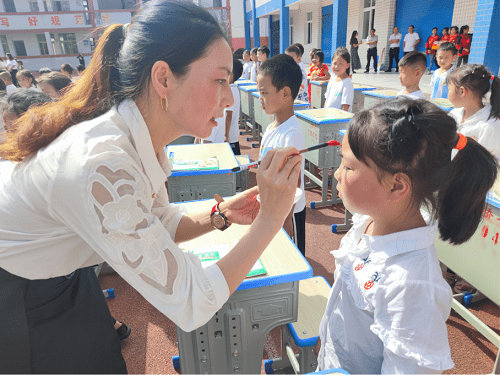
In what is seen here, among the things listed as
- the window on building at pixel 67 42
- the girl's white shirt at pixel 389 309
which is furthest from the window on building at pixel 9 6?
the girl's white shirt at pixel 389 309

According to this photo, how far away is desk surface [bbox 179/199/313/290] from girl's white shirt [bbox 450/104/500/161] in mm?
1886

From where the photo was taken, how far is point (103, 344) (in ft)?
3.23

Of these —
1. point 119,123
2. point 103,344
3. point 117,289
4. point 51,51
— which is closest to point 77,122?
point 119,123

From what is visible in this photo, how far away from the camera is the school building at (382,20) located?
16.7 feet

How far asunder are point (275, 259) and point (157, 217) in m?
0.62

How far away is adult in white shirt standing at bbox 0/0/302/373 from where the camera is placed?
70cm

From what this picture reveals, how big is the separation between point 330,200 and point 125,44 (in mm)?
3142

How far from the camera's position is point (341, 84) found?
4.32 metres

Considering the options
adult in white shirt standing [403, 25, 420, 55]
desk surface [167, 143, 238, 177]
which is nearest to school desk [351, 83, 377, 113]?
desk surface [167, 143, 238, 177]

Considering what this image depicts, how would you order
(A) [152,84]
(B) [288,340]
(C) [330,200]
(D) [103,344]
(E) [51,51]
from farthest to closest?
(E) [51,51] < (C) [330,200] < (B) [288,340] < (D) [103,344] < (A) [152,84]

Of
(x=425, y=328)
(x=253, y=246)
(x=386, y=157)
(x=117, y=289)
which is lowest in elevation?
(x=117, y=289)

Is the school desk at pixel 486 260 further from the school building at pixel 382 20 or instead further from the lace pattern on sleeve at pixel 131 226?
the school building at pixel 382 20

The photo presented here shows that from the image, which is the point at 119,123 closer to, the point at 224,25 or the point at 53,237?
the point at 53,237

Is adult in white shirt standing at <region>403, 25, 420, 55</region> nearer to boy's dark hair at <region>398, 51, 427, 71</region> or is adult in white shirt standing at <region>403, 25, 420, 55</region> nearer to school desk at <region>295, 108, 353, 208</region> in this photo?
boy's dark hair at <region>398, 51, 427, 71</region>
